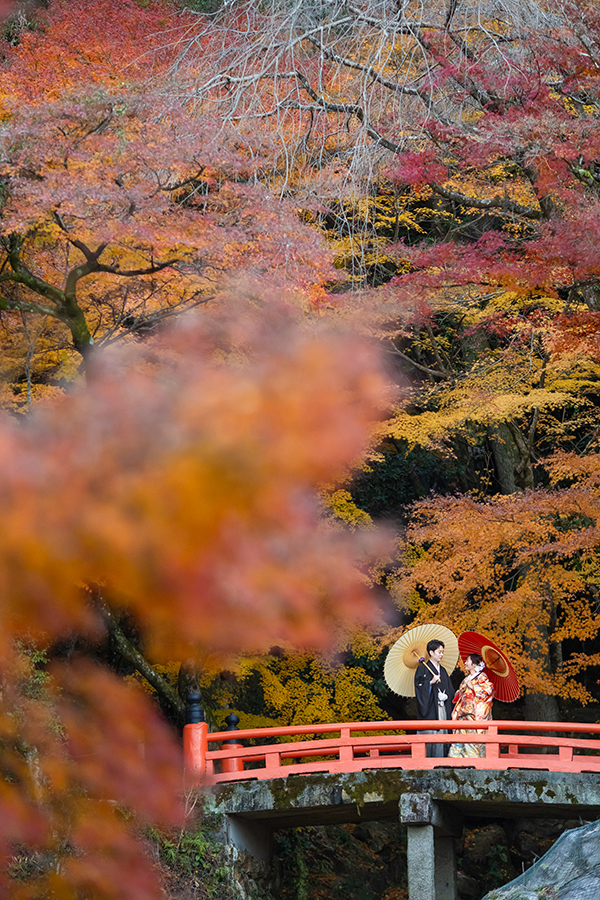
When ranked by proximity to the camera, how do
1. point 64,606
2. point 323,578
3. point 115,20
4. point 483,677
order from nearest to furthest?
point 64,606 < point 323,578 < point 483,677 < point 115,20

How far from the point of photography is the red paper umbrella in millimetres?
9352

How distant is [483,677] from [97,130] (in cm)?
672

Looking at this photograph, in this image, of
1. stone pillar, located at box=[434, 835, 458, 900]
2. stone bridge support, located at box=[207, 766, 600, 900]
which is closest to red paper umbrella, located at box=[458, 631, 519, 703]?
stone bridge support, located at box=[207, 766, 600, 900]

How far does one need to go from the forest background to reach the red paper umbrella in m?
1.06

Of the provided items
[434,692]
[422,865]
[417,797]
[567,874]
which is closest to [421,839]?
[422,865]

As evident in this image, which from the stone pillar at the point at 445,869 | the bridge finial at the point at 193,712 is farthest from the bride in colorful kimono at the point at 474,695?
the bridge finial at the point at 193,712

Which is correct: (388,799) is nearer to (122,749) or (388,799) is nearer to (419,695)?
(419,695)

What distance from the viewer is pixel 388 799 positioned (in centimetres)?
855

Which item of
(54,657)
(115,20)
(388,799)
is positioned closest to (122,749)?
(388,799)

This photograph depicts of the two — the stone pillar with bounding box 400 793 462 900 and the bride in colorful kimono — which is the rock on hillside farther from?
the bride in colorful kimono

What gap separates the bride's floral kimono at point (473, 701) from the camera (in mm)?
8773

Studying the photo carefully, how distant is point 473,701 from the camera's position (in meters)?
8.80

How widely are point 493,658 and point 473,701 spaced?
749mm

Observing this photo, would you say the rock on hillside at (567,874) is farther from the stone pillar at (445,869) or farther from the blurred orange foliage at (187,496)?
the blurred orange foliage at (187,496)
